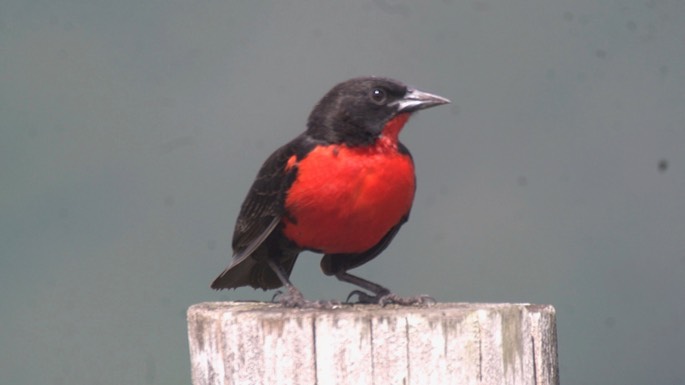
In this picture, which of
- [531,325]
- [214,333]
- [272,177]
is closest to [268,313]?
[214,333]

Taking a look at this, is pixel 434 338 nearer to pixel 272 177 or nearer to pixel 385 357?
pixel 385 357

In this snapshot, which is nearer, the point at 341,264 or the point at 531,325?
the point at 531,325

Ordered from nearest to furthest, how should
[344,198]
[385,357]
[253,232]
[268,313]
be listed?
1. [385,357]
2. [268,313]
3. [344,198]
4. [253,232]

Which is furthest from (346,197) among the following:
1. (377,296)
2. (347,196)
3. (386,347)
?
(386,347)

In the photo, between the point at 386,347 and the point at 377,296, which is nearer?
the point at 386,347

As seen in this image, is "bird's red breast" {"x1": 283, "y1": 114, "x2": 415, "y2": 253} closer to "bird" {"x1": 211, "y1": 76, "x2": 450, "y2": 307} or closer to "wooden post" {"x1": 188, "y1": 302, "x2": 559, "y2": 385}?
"bird" {"x1": 211, "y1": 76, "x2": 450, "y2": 307}

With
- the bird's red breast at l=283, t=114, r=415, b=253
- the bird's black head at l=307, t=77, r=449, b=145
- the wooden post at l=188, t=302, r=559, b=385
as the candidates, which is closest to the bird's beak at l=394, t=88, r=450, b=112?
the bird's black head at l=307, t=77, r=449, b=145

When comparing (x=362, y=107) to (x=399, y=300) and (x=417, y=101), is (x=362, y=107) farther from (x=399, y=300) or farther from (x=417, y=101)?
(x=399, y=300)
